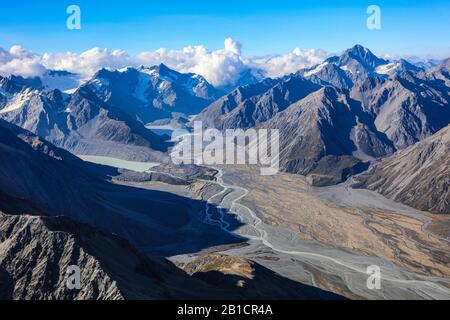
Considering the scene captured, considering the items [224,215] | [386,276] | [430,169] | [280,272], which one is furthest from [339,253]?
[430,169]

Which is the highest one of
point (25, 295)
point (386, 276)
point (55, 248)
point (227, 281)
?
point (55, 248)

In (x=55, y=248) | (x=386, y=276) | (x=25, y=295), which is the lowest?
(x=386, y=276)

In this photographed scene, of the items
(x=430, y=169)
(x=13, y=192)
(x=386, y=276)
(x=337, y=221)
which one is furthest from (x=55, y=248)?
(x=430, y=169)

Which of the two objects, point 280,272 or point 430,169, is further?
point 430,169
